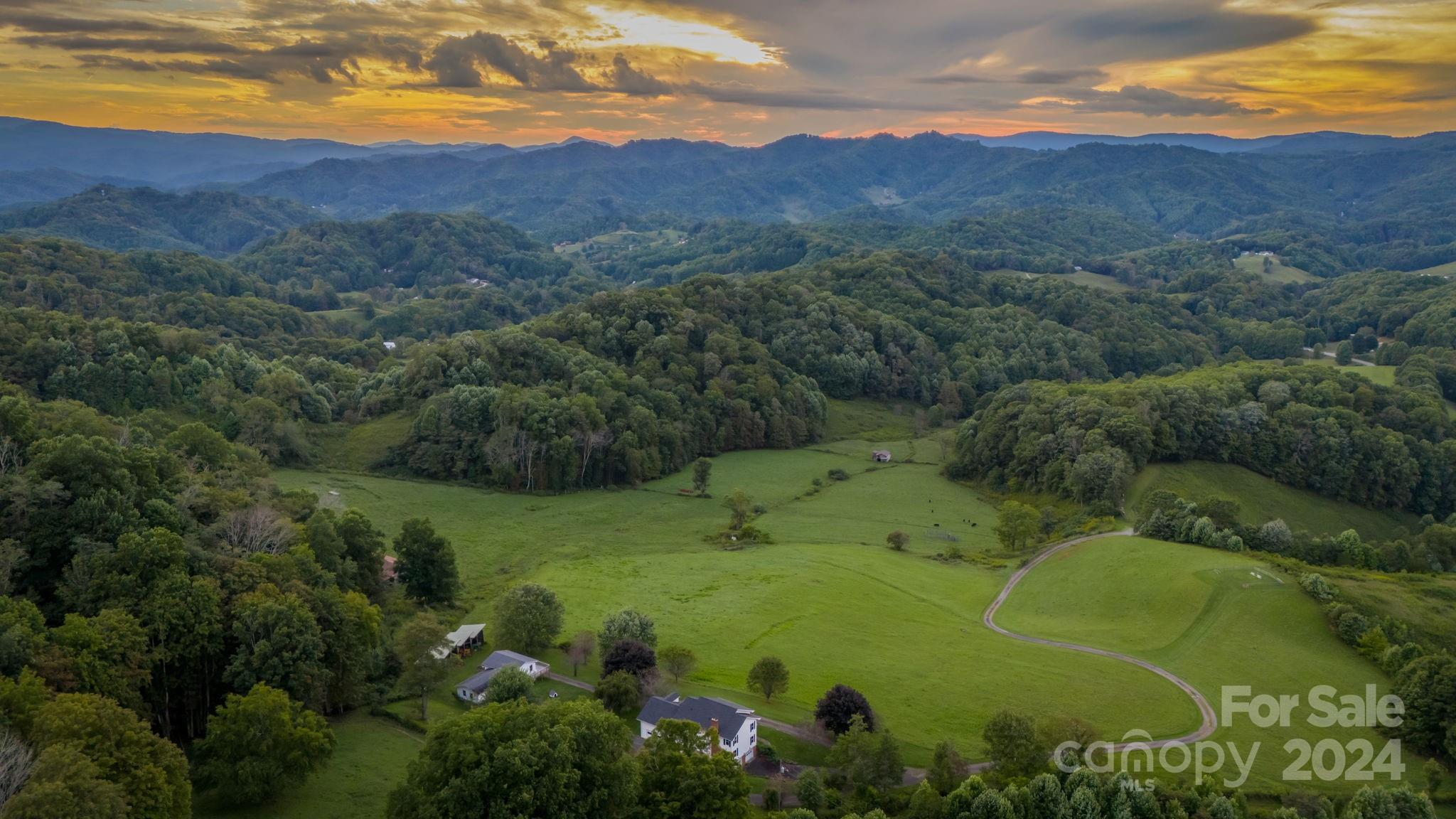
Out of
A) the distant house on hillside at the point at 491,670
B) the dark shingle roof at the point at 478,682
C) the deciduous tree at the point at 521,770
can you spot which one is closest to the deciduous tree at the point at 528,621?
the distant house on hillside at the point at 491,670

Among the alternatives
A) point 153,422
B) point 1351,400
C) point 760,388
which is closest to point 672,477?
point 760,388

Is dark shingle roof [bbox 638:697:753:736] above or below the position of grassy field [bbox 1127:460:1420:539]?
above

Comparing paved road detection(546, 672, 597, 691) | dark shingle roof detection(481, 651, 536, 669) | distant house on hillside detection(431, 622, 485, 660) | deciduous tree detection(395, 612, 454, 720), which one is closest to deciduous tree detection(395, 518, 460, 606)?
distant house on hillside detection(431, 622, 485, 660)

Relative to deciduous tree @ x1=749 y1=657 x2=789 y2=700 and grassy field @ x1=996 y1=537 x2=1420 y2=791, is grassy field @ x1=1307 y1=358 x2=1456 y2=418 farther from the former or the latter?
deciduous tree @ x1=749 y1=657 x2=789 y2=700

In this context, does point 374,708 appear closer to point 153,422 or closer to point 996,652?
point 996,652

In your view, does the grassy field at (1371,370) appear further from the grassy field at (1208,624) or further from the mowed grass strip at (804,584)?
the grassy field at (1208,624)

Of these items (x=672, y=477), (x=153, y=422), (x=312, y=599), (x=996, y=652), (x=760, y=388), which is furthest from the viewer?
(x=760, y=388)
